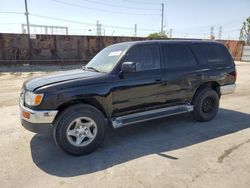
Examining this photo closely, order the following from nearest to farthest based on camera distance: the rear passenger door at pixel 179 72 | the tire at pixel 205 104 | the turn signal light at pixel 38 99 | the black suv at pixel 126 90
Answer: the turn signal light at pixel 38 99
the black suv at pixel 126 90
the rear passenger door at pixel 179 72
the tire at pixel 205 104

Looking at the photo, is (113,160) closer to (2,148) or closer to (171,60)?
(2,148)

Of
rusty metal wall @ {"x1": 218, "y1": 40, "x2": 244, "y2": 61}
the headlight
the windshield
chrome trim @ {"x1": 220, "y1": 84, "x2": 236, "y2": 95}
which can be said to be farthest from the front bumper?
rusty metal wall @ {"x1": 218, "y1": 40, "x2": 244, "y2": 61}

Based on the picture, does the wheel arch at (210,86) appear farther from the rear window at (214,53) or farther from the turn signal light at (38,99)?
the turn signal light at (38,99)

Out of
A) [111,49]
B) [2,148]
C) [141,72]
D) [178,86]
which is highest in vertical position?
[111,49]

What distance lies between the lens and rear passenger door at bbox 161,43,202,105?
465cm

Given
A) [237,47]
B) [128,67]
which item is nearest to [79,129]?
[128,67]

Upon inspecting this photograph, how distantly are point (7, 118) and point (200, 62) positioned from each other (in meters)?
4.85

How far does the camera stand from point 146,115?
439 centimetres

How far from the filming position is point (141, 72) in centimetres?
429

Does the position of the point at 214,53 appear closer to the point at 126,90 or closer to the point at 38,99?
the point at 126,90

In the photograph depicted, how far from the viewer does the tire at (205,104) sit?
517cm

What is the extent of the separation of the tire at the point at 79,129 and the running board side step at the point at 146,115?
312 millimetres

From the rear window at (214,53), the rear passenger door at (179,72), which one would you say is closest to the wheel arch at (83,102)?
the rear passenger door at (179,72)

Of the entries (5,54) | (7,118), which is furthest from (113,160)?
Answer: (5,54)
